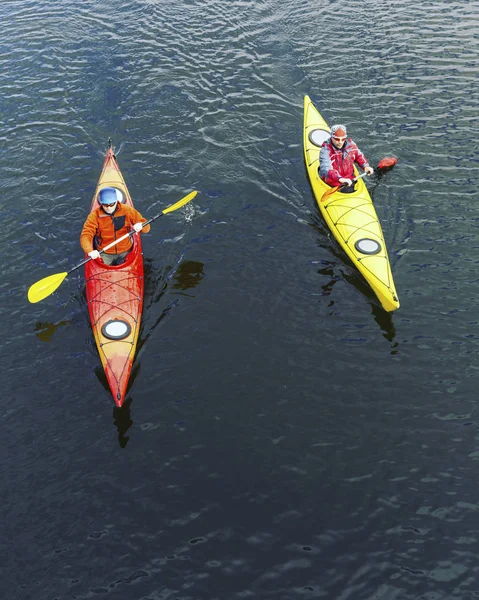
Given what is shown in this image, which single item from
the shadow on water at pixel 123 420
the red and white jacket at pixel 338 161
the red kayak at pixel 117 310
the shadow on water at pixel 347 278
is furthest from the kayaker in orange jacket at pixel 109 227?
the red and white jacket at pixel 338 161

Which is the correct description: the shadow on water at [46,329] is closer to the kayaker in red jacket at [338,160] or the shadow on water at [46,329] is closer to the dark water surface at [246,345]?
the dark water surface at [246,345]

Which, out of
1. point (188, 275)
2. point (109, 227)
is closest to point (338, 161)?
point (188, 275)

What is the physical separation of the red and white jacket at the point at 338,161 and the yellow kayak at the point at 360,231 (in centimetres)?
30

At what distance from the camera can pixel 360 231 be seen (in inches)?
456

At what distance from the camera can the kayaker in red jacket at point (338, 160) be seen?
12.3 metres

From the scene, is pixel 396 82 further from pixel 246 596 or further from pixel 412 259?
pixel 246 596

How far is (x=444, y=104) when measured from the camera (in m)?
15.5

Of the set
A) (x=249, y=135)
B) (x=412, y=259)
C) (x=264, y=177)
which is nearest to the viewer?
(x=412, y=259)

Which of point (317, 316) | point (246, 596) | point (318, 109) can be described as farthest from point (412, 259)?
point (246, 596)

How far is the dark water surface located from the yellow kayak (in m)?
0.40

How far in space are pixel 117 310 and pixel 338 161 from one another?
601 centimetres

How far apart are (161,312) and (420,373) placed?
4900 mm

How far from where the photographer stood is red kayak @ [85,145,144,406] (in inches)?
369

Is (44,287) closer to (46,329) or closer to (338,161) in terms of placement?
(46,329)
